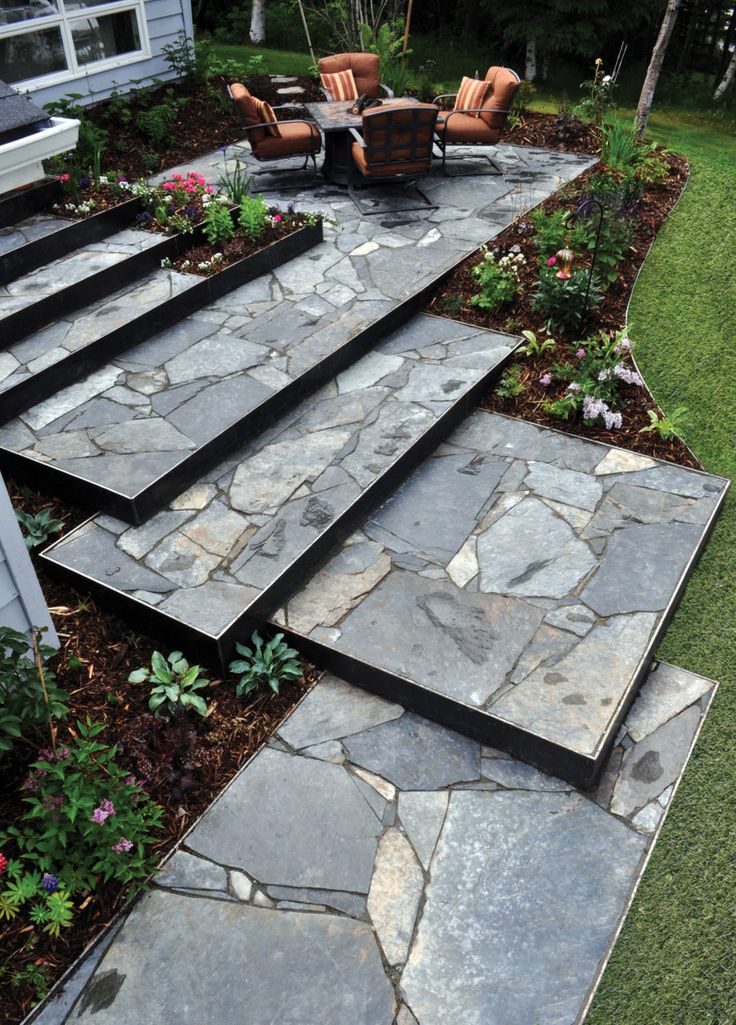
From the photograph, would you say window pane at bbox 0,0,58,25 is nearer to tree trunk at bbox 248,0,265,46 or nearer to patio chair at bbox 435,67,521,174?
patio chair at bbox 435,67,521,174

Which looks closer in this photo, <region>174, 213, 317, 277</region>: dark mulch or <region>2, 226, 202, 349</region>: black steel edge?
<region>2, 226, 202, 349</region>: black steel edge

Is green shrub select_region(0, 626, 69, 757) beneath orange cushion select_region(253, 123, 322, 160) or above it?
beneath

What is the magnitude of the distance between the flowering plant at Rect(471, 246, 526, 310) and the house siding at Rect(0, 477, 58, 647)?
3.63m

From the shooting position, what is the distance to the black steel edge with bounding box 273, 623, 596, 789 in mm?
3119

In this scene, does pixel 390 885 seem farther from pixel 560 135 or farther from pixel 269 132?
pixel 560 135

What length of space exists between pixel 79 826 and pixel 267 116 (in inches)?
246

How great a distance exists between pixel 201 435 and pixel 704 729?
2.88 meters

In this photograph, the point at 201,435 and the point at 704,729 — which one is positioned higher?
the point at 201,435

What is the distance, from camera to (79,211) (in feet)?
20.4

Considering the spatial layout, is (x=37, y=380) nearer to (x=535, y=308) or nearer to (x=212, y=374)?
(x=212, y=374)

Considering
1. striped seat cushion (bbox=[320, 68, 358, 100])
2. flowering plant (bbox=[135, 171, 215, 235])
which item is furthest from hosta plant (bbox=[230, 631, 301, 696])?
striped seat cushion (bbox=[320, 68, 358, 100])

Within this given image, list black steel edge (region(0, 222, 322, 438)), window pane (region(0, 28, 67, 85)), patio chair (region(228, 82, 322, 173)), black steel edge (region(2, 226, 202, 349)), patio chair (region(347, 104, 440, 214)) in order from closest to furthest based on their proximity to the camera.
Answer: black steel edge (region(0, 222, 322, 438)) < black steel edge (region(2, 226, 202, 349)) < patio chair (region(347, 104, 440, 214)) < patio chair (region(228, 82, 322, 173)) < window pane (region(0, 28, 67, 85))

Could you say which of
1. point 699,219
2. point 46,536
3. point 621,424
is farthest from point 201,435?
point 699,219

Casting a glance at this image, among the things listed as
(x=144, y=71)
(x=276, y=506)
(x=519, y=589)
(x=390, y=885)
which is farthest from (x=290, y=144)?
(x=390, y=885)
